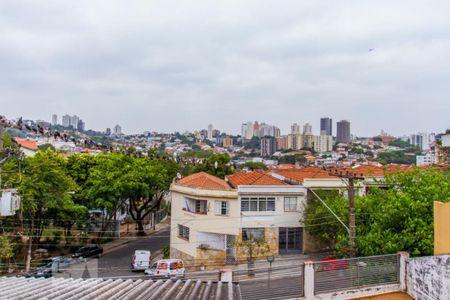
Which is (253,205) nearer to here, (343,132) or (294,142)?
(294,142)

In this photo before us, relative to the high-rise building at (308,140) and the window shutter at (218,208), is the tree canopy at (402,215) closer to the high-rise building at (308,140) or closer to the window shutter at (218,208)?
the window shutter at (218,208)

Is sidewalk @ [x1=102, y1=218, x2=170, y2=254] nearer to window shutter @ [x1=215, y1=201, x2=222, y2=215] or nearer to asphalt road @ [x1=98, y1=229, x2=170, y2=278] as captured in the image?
asphalt road @ [x1=98, y1=229, x2=170, y2=278]

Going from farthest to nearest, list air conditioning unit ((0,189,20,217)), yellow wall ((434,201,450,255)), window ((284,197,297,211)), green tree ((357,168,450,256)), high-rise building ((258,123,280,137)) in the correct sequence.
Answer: high-rise building ((258,123,280,137)) → window ((284,197,297,211)) → green tree ((357,168,450,256)) → air conditioning unit ((0,189,20,217)) → yellow wall ((434,201,450,255))

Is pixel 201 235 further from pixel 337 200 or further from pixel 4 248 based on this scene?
pixel 4 248

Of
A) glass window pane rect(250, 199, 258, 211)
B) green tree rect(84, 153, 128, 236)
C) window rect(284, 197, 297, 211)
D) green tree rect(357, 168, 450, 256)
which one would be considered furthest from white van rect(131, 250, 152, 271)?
green tree rect(357, 168, 450, 256)

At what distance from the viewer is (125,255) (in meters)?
28.6

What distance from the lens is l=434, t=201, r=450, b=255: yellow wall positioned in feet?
32.7

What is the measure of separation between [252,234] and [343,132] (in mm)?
146735

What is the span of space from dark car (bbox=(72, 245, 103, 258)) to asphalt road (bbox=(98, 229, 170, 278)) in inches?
19.4

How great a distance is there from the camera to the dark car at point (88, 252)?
1052 inches

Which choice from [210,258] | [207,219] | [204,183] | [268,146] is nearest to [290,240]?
[210,258]

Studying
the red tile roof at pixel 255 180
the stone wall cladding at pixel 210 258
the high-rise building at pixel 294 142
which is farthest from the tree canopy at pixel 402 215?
the high-rise building at pixel 294 142

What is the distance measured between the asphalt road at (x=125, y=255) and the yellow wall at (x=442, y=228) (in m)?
17.0

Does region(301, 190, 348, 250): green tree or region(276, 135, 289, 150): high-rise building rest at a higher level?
region(276, 135, 289, 150): high-rise building
